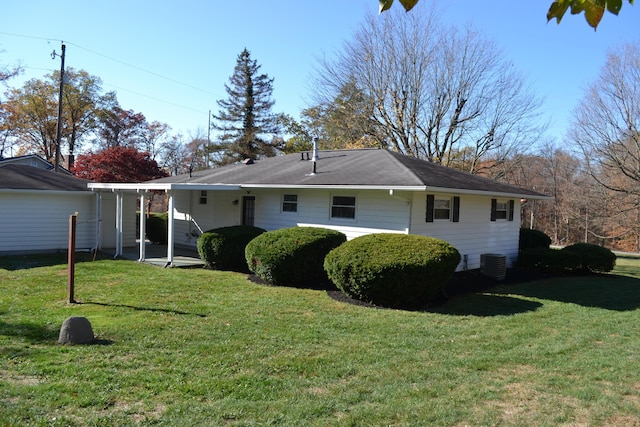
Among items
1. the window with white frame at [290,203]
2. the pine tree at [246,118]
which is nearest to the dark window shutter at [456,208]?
the window with white frame at [290,203]

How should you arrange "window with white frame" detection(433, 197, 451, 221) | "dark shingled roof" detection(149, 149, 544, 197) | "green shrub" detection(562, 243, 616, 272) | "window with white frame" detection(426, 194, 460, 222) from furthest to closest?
"green shrub" detection(562, 243, 616, 272), "window with white frame" detection(433, 197, 451, 221), "window with white frame" detection(426, 194, 460, 222), "dark shingled roof" detection(149, 149, 544, 197)

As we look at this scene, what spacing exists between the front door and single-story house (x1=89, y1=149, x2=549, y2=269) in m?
0.03

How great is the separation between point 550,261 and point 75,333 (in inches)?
510

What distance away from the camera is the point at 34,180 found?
15.7 meters

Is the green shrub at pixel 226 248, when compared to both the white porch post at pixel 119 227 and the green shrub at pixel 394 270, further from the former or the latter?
the green shrub at pixel 394 270

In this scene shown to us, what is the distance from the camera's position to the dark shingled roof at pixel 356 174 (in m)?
11.7

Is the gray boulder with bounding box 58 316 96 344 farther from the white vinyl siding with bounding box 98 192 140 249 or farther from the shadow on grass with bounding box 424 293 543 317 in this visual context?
the white vinyl siding with bounding box 98 192 140 249

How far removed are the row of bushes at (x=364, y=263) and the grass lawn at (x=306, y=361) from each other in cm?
46

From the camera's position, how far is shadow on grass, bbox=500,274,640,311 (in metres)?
9.75

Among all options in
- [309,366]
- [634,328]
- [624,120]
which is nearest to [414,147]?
[624,120]

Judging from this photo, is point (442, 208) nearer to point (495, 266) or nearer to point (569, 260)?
point (495, 266)

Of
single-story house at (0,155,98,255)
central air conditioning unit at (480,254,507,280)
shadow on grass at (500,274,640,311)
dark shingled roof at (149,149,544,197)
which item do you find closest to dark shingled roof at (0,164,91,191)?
single-story house at (0,155,98,255)

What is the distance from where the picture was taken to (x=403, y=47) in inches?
901

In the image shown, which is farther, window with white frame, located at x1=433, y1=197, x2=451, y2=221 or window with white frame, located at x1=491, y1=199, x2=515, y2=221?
window with white frame, located at x1=491, y1=199, x2=515, y2=221
